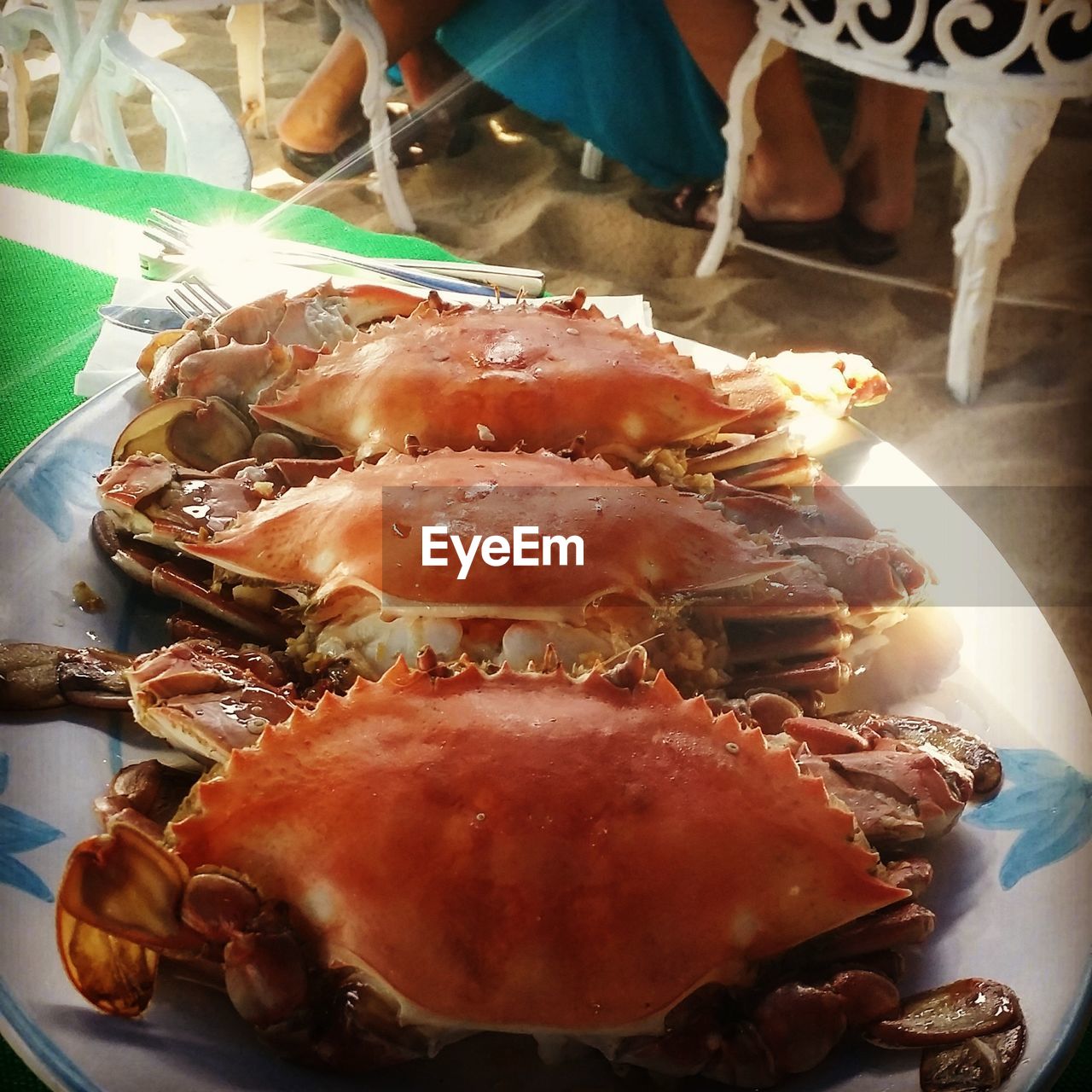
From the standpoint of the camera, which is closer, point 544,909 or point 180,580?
point 544,909

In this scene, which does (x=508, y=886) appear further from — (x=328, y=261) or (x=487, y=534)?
(x=328, y=261)

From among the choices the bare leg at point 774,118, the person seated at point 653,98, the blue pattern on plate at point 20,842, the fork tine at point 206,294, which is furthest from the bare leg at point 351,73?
the blue pattern on plate at point 20,842

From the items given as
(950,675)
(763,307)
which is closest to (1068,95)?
(763,307)

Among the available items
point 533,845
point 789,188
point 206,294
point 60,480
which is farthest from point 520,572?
point 206,294

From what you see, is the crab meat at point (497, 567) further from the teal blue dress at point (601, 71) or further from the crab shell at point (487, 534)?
the teal blue dress at point (601, 71)

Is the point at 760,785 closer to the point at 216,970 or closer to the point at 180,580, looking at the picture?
the point at 216,970
